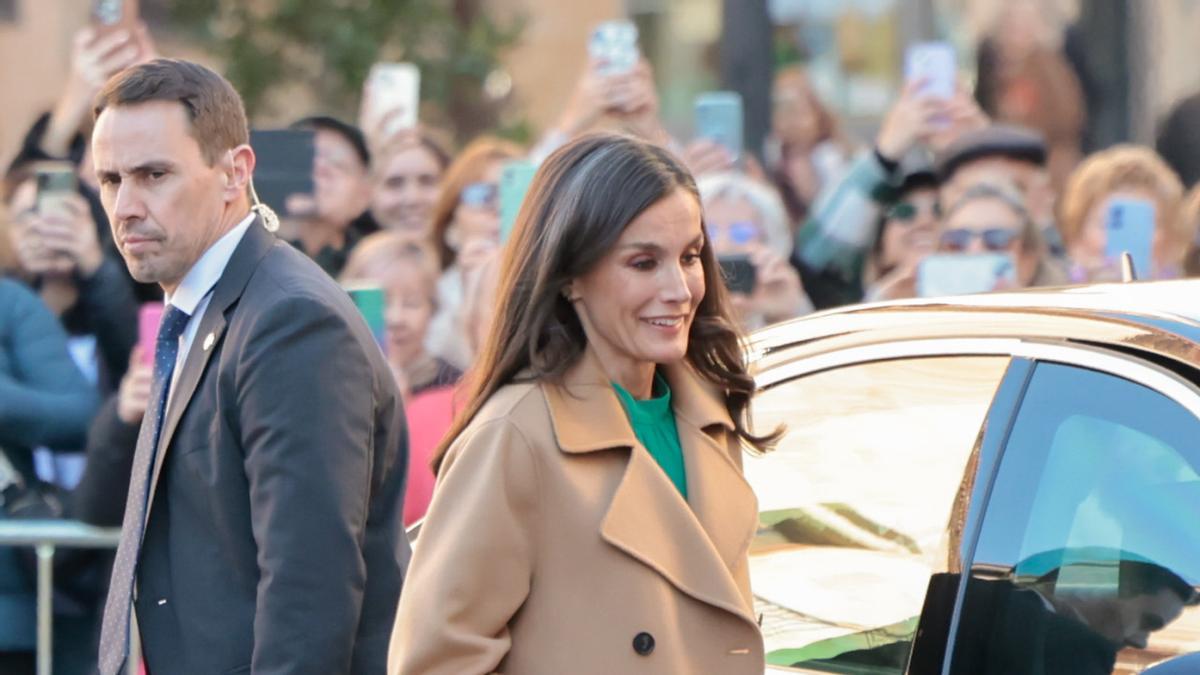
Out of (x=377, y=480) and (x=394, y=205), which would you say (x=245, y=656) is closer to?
(x=377, y=480)

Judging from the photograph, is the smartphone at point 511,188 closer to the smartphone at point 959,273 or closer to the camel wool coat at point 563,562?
the smartphone at point 959,273

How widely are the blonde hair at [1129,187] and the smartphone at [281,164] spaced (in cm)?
282

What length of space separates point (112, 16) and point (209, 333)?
13.6 ft

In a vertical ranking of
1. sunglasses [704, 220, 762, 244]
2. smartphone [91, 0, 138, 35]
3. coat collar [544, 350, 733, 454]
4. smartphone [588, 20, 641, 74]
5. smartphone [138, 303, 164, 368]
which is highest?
smartphone [91, 0, 138, 35]

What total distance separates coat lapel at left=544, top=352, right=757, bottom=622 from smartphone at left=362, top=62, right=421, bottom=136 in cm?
475

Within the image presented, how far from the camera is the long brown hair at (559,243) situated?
8.38 ft

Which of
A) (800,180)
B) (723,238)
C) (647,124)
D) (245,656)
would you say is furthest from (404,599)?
(800,180)

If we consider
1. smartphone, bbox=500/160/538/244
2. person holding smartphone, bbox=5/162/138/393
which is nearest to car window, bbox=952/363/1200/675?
smartphone, bbox=500/160/538/244

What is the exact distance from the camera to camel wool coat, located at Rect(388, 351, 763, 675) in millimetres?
2449

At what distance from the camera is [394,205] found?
7.27 meters

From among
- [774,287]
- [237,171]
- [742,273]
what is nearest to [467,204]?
[774,287]

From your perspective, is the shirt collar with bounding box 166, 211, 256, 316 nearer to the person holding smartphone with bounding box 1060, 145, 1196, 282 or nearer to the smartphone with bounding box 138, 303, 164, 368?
the smartphone with bounding box 138, 303, 164, 368

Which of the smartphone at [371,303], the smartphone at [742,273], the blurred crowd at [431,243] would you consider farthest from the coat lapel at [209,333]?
the smartphone at [742,273]

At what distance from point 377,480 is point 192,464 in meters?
0.31
